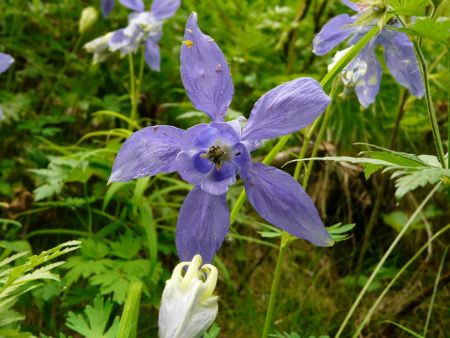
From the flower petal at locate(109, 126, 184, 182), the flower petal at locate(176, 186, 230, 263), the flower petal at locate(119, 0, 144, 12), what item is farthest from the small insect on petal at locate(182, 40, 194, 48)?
the flower petal at locate(119, 0, 144, 12)

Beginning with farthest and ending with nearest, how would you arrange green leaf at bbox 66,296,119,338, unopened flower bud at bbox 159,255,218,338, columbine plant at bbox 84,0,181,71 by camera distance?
columbine plant at bbox 84,0,181,71 → green leaf at bbox 66,296,119,338 → unopened flower bud at bbox 159,255,218,338

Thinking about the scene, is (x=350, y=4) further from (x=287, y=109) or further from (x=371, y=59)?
(x=287, y=109)

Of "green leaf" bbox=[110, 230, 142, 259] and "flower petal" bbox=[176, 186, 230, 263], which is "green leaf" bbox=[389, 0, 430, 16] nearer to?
"flower petal" bbox=[176, 186, 230, 263]

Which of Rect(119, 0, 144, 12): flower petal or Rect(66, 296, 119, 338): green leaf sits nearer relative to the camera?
Rect(66, 296, 119, 338): green leaf

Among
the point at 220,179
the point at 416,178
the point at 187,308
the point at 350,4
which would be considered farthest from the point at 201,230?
the point at 350,4

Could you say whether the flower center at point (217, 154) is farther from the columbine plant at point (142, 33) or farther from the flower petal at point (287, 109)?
the columbine plant at point (142, 33)

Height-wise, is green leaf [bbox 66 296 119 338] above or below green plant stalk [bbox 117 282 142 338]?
below

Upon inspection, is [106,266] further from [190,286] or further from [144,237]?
[190,286]
